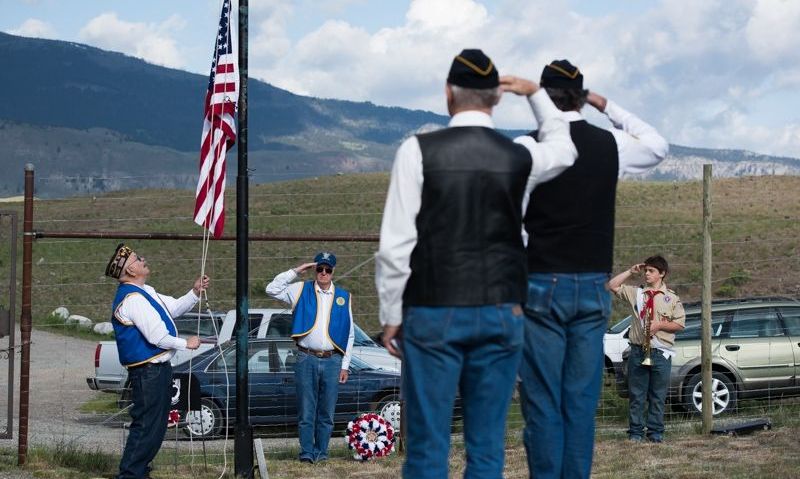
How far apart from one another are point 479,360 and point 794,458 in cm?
521

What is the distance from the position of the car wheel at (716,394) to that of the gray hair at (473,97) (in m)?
9.16

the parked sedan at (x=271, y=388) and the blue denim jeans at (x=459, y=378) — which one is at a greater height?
the blue denim jeans at (x=459, y=378)

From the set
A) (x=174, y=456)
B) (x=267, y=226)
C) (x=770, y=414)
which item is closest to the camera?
(x=174, y=456)

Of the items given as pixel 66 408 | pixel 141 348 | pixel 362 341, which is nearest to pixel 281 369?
pixel 362 341

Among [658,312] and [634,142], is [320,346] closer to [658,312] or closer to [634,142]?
[658,312]

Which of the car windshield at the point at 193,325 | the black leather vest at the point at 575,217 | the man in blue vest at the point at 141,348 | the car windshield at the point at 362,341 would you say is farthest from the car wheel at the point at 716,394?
the black leather vest at the point at 575,217

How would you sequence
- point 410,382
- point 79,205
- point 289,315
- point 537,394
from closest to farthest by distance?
1. point 410,382
2. point 537,394
3. point 289,315
4. point 79,205

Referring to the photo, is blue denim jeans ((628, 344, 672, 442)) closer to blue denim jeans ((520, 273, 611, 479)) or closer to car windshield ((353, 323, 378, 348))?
car windshield ((353, 323, 378, 348))

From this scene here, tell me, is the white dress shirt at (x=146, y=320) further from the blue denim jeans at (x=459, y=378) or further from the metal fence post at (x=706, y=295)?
the metal fence post at (x=706, y=295)

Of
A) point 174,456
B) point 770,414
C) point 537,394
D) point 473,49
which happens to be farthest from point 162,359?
point 770,414

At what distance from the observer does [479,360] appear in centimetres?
482

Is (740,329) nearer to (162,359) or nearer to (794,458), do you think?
(794,458)

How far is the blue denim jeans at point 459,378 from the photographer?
15.6ft

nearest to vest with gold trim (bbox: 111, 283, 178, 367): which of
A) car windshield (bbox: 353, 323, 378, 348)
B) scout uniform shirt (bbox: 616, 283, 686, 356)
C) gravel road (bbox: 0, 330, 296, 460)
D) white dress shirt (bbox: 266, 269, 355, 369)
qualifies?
gravel road (bbox: 0, 330, 296, 460)
